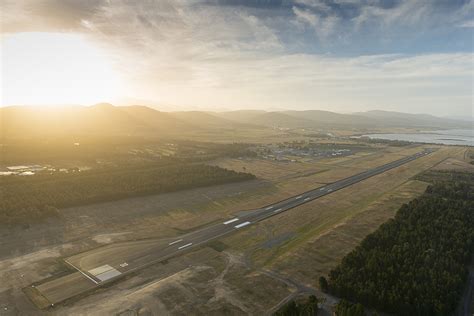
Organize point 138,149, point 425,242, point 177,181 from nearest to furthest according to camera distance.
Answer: point 425,242, point 177,181, point 138,149

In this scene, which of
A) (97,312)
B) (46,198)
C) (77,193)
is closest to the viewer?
(97,312)

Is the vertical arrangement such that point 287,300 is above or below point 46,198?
below

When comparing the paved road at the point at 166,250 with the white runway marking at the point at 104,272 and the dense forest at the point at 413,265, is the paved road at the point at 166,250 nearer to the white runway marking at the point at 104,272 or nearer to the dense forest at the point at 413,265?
the white runway marking at the point at 104,272

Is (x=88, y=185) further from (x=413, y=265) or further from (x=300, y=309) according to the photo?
(x=413, y=265)

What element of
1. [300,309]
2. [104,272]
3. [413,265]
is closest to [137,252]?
[104,272]

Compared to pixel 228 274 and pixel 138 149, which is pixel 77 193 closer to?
pixel 228 274

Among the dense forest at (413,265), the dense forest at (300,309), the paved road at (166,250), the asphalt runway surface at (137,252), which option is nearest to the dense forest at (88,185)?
the asphalt runway surface at (137,252)

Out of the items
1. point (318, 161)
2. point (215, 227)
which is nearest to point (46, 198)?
point (215, 227)

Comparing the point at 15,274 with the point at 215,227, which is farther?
A: the point at 215,227
